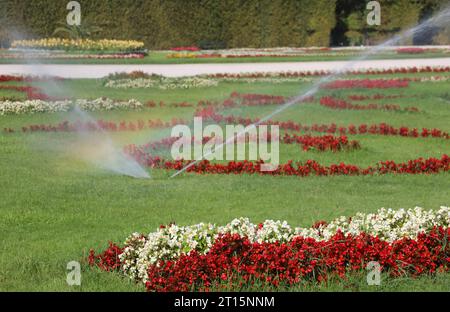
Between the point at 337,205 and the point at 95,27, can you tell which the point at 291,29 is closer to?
the point at 95,27

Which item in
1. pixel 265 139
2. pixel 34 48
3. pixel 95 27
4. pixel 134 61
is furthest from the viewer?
pixel 95 27

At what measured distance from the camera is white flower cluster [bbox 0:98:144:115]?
48.5ft

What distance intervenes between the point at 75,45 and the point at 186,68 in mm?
7947

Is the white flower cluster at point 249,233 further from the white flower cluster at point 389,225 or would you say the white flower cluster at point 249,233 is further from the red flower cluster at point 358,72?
the red flower cluster at point 358,72

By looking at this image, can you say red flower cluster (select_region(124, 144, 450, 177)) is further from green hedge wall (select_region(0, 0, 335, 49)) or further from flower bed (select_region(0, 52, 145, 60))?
green hedge wall (select_region(0, 0, 335, 49))

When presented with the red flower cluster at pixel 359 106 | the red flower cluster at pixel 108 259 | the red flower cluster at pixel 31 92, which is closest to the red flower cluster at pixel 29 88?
the red flower cluster at pixel 31 92

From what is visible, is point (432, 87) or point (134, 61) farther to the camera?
point (134, 61)

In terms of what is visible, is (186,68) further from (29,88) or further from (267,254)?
(267,254)

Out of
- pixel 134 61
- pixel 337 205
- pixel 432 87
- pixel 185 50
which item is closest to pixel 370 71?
pixel 432 87

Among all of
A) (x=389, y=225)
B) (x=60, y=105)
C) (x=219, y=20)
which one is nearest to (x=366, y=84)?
(x=60, y=105)

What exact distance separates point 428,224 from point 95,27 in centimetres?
2911

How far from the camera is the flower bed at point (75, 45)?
99.1 ft

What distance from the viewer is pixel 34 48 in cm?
3030
